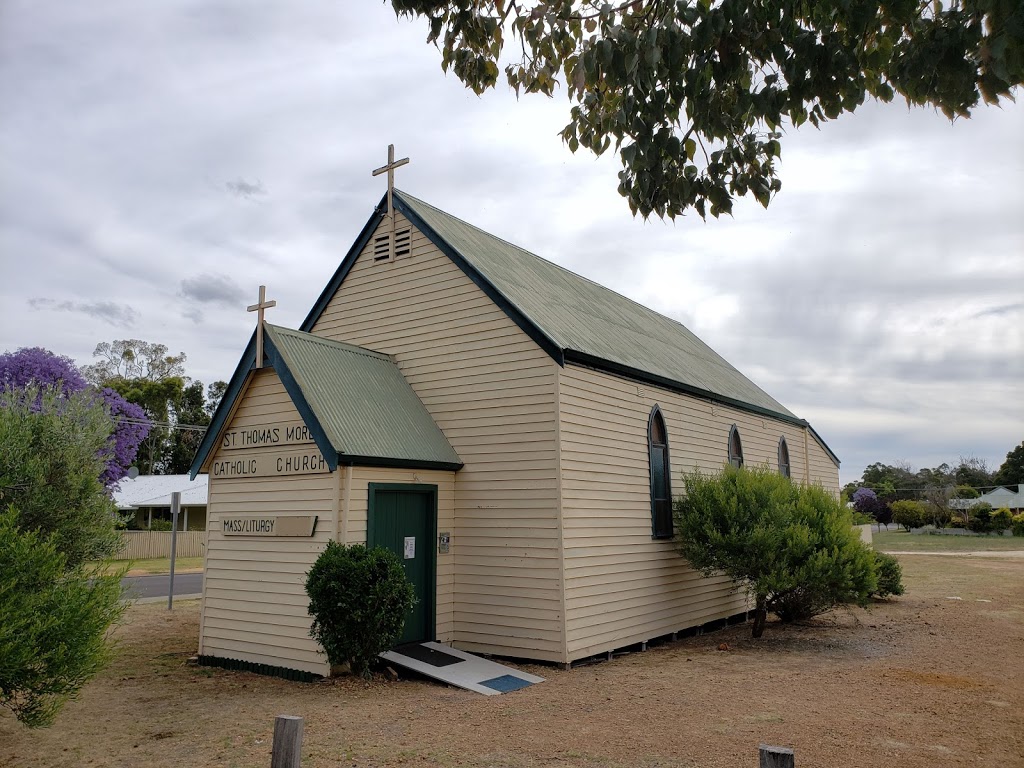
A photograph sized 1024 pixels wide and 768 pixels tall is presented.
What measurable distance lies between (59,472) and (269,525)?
289 centimetres

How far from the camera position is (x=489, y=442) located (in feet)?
41.9

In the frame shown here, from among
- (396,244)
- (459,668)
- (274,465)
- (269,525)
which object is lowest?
(459,668)

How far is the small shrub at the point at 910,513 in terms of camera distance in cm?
5850

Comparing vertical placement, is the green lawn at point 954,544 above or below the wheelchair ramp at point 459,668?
above

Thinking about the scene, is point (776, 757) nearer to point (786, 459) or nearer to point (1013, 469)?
point (786, 459)

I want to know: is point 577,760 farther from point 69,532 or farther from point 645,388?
point 645,388

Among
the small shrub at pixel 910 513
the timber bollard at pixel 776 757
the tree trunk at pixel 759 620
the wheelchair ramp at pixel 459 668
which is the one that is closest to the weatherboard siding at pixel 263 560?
the wheelchair ramp at pixel 459 668

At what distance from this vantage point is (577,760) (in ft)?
23.7

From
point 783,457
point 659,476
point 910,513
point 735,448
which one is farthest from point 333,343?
point 910,513

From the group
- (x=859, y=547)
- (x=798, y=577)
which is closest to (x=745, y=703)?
(x=798, y=577)

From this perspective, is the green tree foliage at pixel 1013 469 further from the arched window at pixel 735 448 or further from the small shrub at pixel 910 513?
the arched window at pixel 735 448

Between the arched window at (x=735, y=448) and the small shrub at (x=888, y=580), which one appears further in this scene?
the small shrub at (x=888, y=580)

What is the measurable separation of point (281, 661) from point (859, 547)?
34.5ft

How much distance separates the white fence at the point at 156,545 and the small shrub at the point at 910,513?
163 feet
